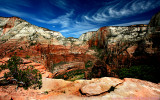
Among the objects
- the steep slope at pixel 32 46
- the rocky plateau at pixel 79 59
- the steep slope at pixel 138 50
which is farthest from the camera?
the steep slope at pixel 32 46

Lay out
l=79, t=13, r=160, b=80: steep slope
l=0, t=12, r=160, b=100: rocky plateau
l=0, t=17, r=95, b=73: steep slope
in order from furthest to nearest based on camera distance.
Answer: l=0, t=17, r=95, b=73: steep slope → l=79, t=13, r=160, b=80: steep slope → l=0, t=12, r=160, b=100: rocky plateau

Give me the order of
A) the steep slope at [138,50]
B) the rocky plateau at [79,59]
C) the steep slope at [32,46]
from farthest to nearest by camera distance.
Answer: the steep slope at [32,46] < the steep slope at [138,50] < the rocky plateau at [79,59]

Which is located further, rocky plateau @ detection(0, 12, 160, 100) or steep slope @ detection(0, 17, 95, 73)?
steep slope @ detection(0, 17, 95, 73)

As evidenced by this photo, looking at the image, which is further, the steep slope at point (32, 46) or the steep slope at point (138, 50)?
the steep slope at point (32, 46)

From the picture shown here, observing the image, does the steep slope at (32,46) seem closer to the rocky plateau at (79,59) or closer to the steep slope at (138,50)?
the rocky plateau at (79,59)

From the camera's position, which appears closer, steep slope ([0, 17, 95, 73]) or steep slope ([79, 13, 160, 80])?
steep slope ([79, 13, 160, 80])

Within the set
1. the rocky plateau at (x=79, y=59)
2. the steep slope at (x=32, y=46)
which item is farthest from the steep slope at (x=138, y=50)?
the steep slope at (x=32, y=46)

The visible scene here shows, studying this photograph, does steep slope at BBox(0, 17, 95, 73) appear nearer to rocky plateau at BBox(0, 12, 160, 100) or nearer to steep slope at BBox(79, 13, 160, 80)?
rocky plateau at BBox(0, 12, 160, 100)

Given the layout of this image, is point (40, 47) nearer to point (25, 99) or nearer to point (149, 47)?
point (25, 99)

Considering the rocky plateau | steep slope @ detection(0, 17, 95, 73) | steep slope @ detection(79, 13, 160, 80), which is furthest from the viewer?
steep slope @ detection(0, 17, 95, 73)

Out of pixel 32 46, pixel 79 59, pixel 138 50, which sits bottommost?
pixel 79 59

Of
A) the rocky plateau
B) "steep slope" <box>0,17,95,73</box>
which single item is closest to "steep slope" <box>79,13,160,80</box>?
the rocky plateau

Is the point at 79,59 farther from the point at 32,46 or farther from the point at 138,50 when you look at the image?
the point at 138,50

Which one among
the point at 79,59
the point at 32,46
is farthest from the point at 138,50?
the point at 32,46
